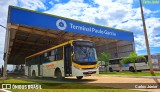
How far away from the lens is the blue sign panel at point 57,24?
26.2m

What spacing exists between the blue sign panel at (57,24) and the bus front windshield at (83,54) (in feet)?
39.7

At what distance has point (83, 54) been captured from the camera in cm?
1661

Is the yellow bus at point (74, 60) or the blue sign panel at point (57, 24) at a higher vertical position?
the blue sign panel at point (57, 24)

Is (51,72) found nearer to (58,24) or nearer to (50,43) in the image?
(58,24)

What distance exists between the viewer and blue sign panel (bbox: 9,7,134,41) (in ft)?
85.9

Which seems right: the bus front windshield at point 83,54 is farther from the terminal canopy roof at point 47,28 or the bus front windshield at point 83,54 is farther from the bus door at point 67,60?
the terminal canopy roof at point 47,28

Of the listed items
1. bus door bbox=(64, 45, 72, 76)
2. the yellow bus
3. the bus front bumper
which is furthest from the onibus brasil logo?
the bus front bumper

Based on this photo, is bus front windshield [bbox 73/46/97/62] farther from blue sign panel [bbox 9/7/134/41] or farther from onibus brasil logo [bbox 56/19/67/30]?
onibus brasil logo [bbox 56/19/67/30]

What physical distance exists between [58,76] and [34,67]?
28.3ft

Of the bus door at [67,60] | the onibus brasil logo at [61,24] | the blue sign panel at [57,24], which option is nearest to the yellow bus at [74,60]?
the bus door at [67,60]

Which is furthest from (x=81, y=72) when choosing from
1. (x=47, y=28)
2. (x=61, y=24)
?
(x=61, y=24)

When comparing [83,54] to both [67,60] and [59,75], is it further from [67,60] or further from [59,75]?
[59,75]

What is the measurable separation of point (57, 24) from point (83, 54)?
1433 centimetres

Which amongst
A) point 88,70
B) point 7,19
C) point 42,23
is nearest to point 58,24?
point 42,23
